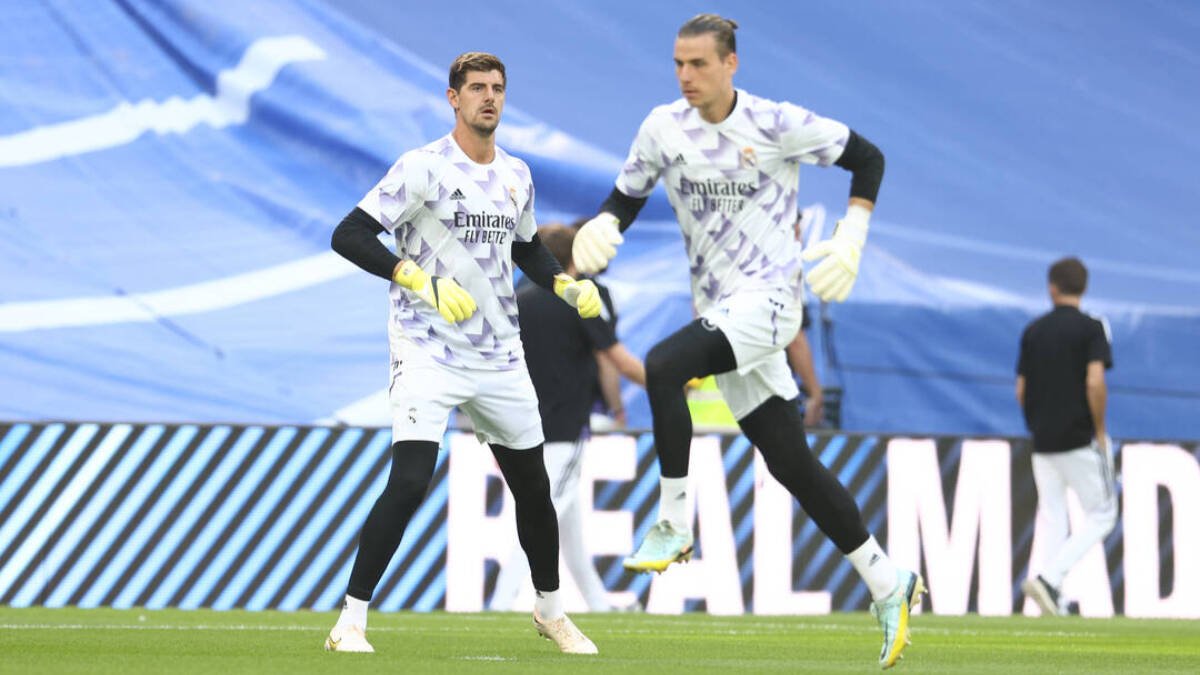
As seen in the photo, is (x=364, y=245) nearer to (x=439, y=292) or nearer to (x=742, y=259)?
(x=439, y=292)

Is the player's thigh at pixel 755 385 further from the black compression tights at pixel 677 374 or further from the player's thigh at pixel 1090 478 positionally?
the player's thigh at pixel 1090 478

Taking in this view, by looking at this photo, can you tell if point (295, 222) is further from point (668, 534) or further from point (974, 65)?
point (668, 534)

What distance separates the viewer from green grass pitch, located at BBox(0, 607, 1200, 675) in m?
7.21

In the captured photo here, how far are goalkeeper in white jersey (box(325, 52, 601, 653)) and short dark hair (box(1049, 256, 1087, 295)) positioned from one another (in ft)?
19.7

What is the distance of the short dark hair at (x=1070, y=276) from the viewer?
43.1 ft

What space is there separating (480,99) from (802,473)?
1742mm

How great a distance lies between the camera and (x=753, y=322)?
7750 millimetres

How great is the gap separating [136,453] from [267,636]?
367 cm

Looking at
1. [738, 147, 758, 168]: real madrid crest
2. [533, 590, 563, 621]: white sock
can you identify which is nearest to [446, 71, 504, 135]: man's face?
[738, 147, 758, 168]: real madrid crest

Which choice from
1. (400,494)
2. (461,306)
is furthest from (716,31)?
(400,494)

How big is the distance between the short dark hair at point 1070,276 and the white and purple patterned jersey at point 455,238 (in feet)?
20.1

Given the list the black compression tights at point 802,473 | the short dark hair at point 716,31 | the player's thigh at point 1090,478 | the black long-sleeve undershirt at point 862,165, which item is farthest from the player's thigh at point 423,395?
the player's thigh at point 1090,478

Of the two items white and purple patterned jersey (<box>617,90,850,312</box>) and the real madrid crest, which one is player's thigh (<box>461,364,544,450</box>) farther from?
the real madrid crest

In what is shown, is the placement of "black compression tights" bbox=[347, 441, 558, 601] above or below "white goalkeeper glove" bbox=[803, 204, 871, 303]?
below
